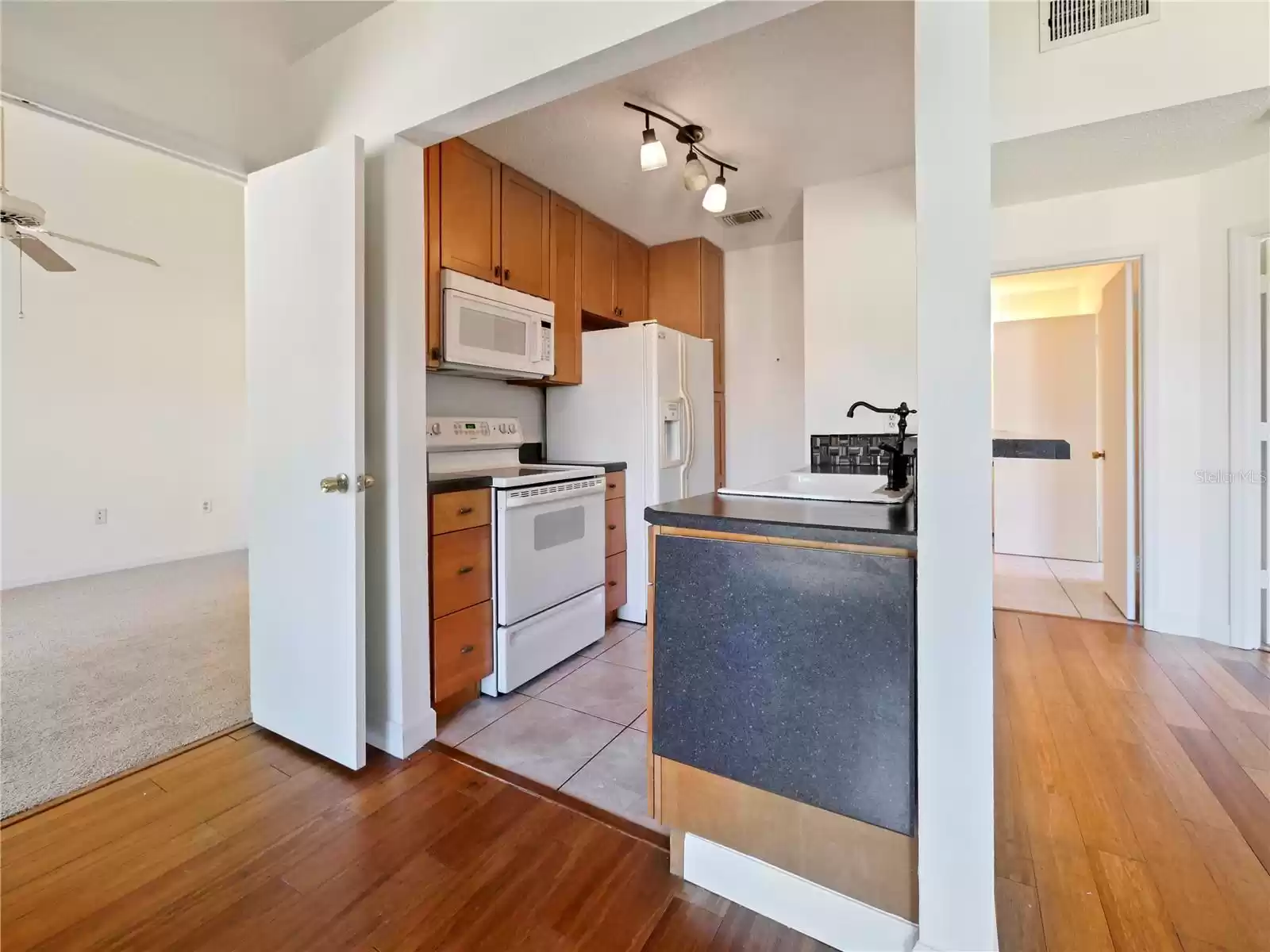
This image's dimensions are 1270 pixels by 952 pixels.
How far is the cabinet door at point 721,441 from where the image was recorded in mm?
4117

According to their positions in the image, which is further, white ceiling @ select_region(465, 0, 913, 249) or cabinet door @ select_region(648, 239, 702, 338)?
cabinet door @ select_region(648, 239, 702, 338)

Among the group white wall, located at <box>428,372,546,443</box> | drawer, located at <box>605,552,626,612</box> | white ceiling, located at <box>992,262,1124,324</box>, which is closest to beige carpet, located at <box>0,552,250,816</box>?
white wall, located at <box>428,372,546,443</box>

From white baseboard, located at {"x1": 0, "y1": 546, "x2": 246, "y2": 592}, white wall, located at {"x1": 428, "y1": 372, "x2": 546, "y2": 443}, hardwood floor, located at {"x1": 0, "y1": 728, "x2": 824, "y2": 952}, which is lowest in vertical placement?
hardwood floor, located at {"x1": 0, "y1": 728, "x2": 824, "y2": 952}

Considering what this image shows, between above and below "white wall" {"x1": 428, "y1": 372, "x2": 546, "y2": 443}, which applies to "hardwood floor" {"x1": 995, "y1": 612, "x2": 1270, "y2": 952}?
below

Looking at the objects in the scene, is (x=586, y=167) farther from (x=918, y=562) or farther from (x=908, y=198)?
(x=918, y=562)

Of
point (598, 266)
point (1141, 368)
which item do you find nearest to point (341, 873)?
point (598, 266)

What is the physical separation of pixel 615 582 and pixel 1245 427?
3.17 metres

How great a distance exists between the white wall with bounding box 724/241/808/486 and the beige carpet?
337cm

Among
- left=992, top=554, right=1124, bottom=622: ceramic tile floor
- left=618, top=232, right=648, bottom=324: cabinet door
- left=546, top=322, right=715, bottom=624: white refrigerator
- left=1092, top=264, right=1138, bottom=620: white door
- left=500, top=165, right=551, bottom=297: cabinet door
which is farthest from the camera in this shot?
left=618, top=232, right=648, bottom=324: cabinet door

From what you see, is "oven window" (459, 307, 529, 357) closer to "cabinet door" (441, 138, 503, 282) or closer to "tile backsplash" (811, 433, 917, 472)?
"cabinet door" (441, 138, 503, 282)

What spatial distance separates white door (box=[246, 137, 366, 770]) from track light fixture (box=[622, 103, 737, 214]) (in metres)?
1.13

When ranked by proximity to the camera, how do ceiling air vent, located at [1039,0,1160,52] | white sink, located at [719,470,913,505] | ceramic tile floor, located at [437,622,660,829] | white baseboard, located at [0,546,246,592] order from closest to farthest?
white sink, located at [719,470,913,505] < ceramic tile floor, located at [437,622,660,829] < ceiling air vent, located at [1039,0,1160,52] < white baseboard, located at [0,546,246,592]

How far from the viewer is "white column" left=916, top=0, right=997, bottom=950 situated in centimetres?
97

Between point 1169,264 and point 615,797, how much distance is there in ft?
11.7
